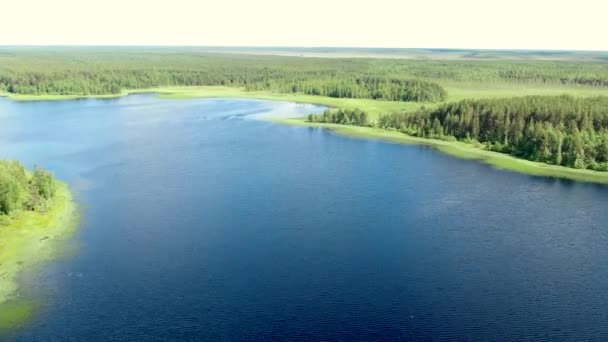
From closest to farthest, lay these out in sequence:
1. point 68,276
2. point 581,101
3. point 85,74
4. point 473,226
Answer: point 68,276 < point 473,226 < point 581,101 < point 85,74

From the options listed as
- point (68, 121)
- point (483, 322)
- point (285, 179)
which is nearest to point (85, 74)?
point (68, 121)

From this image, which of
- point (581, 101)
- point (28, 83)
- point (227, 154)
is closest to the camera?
point (227, 154)

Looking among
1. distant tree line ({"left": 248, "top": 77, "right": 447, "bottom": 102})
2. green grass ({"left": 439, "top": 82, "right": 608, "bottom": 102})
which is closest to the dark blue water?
distant tree line ({"left": 248, "top": 77, "right": 447, "bottom": 102})

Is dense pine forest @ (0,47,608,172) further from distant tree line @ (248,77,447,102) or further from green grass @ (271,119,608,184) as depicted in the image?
green grass @ (271,119,608,184)

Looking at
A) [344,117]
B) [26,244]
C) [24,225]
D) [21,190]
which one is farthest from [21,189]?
[344,117]

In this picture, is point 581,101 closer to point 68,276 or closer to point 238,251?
point 238,251

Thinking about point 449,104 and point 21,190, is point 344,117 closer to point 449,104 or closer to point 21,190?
point 449,104
